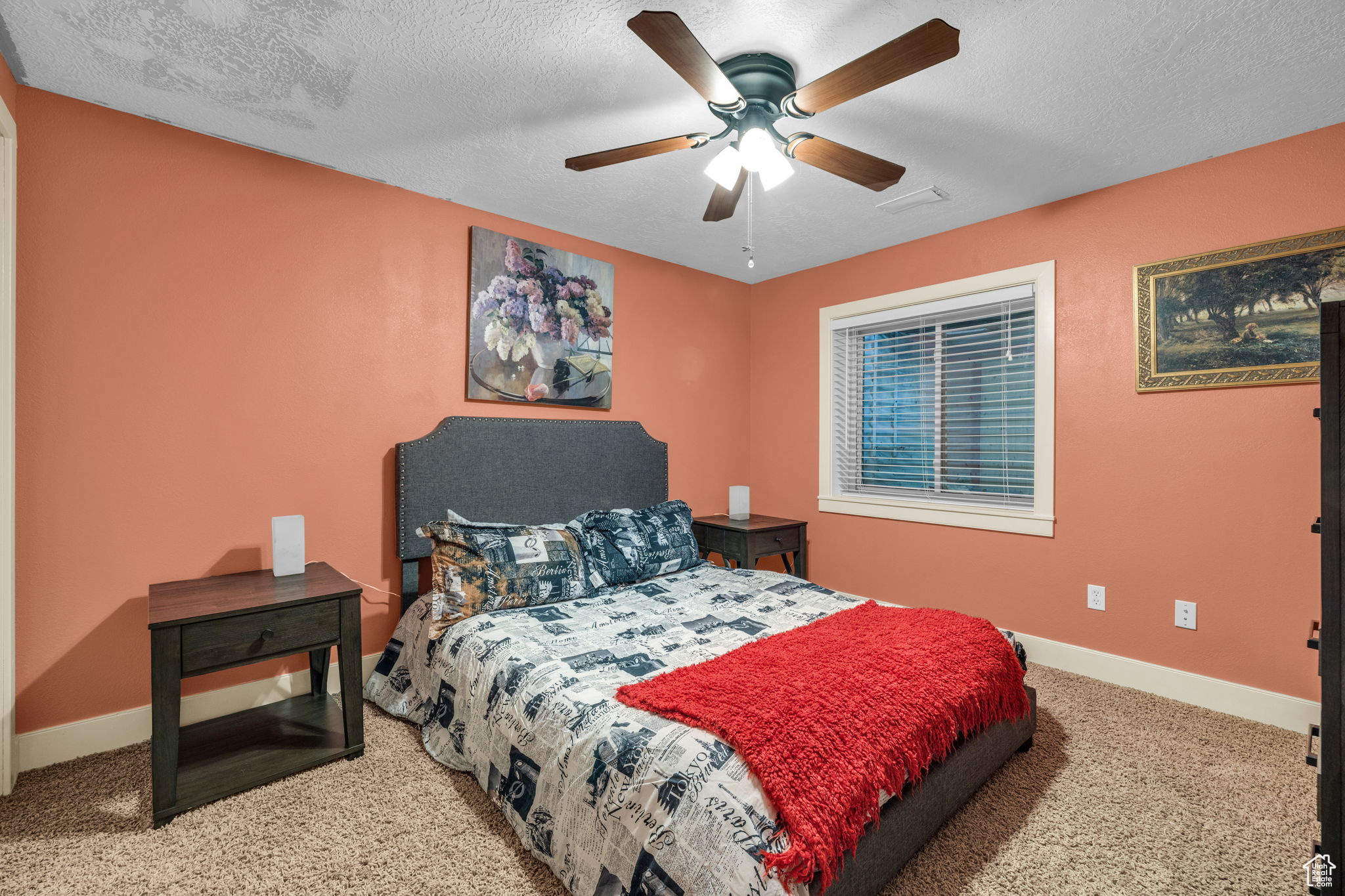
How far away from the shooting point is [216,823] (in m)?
1.82

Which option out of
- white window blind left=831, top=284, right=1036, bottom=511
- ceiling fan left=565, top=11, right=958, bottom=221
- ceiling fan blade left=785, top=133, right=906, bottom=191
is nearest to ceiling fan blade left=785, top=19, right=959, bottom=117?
ceiling fan left=565, top=11, right=958, bottom=221

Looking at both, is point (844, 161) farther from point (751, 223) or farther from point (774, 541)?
point (774, 541)

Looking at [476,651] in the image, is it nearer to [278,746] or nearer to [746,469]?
[278,746]

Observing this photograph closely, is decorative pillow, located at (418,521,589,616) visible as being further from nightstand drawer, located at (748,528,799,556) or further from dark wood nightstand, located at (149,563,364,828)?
nightstand drawer, located at (748,528,799,556)

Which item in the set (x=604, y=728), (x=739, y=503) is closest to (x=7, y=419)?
(x=604, y=728)

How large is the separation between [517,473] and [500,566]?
2.39 feet

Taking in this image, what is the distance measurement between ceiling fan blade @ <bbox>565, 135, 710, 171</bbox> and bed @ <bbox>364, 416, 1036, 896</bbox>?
1517 mm

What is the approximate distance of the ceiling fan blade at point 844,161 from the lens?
1909 millimetres

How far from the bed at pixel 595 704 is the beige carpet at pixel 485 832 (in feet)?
0.32

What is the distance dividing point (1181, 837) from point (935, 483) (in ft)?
6.90

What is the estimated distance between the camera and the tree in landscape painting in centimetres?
236

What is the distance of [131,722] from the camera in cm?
227

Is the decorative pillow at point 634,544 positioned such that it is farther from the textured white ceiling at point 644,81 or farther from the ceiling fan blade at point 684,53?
the ceiling fan blade at point 684,53

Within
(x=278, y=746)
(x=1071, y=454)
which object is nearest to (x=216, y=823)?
(x=278, y=746)
